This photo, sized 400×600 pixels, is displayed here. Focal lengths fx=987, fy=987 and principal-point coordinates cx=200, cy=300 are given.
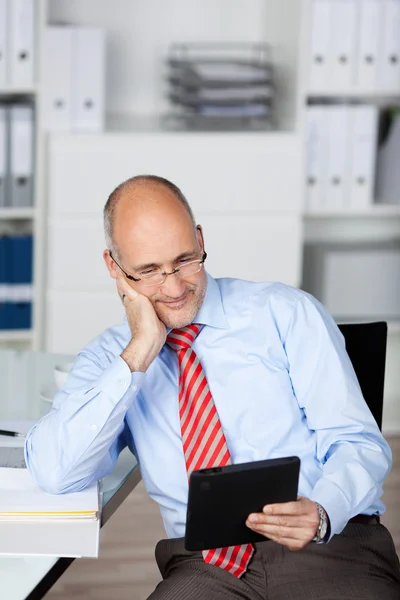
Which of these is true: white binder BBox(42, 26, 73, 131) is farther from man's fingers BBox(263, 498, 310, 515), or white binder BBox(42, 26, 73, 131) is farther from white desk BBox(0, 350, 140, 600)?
man's fingers BBox(263, 498, 310, 515)

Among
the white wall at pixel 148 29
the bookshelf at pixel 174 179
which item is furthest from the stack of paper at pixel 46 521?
the white wall at pixel 148 29

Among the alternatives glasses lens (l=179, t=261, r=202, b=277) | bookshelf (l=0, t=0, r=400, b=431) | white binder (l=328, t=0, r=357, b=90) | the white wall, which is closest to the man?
glasses lens (l=179, t=261, r=202, b=277)

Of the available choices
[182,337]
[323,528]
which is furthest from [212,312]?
[323,528]

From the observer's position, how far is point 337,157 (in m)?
3.68

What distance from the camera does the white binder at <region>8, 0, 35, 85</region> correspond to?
135 inches

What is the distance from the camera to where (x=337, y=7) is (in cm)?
353

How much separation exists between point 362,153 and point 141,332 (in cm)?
213

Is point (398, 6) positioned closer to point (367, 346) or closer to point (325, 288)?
point (325, 288)

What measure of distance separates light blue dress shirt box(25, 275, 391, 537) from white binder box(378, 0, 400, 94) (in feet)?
6.43

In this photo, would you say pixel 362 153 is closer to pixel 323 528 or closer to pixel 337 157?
pixel 337 157

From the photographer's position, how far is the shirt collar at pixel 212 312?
1856 mm

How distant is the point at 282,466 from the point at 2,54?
244cm

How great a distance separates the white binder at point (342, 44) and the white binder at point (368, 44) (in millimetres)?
22

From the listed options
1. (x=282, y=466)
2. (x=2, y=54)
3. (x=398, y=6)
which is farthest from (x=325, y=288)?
(x=282, y=466)
